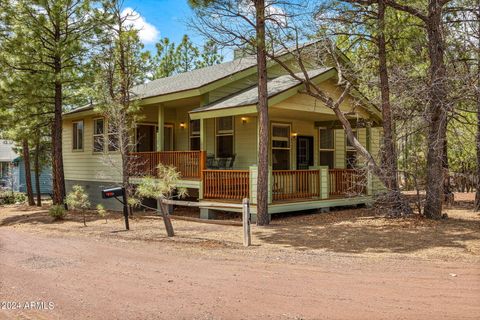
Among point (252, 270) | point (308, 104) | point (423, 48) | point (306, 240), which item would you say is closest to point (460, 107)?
point (423, 48)

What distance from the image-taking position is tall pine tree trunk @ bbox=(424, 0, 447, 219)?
34.0ft

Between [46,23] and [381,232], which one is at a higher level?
[46,23]

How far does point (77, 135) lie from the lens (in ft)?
62.5

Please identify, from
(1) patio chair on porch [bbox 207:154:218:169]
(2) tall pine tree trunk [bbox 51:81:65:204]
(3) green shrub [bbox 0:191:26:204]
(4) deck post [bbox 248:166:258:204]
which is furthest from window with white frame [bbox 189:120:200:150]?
(3) green shrub [bbox 0:191:26:204]

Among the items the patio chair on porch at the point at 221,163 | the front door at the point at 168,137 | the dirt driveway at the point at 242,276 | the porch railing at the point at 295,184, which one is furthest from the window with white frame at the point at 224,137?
the dirt driveway at the point at 242,276

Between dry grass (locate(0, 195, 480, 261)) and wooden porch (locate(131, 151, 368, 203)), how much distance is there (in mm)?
772

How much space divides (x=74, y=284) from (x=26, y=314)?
106cm

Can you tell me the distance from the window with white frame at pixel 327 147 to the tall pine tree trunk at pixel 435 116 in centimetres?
564

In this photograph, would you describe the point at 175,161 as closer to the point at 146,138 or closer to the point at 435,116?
the point at 146,138

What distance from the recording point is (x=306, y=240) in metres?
8.82

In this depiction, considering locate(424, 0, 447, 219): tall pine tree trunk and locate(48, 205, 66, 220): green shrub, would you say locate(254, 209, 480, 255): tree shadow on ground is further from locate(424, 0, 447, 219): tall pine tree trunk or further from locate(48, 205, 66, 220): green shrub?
locate(48, 205, 66, 220): green shrub

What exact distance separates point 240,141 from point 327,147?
13.1 feet

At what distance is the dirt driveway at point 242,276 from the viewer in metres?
4.54

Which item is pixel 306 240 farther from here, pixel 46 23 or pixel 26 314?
pixel 46 23
